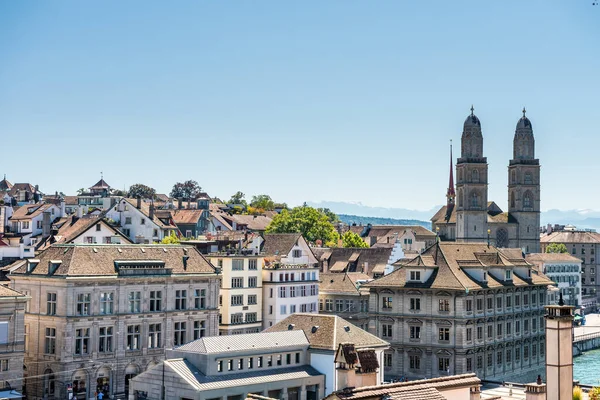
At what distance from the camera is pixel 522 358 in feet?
329

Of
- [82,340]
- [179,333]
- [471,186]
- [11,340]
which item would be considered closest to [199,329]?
[179,333]

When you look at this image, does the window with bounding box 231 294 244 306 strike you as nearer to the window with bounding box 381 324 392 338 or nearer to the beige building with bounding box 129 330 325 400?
the window with bounding box 381 324 392 338

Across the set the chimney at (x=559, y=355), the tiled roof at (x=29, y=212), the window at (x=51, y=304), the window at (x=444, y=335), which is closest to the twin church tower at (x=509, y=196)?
the tiled roof at (x=29, y=212)

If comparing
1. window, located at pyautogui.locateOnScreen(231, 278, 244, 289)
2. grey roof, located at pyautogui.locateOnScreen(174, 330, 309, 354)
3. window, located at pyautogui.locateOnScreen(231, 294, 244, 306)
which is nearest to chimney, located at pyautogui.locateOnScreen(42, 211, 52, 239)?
window, located at pyautogui.locateOnScreen(231, 278, 244, 289)

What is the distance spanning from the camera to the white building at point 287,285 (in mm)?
99562

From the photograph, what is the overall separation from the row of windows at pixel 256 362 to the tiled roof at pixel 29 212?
66004 mm

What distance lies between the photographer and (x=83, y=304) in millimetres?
78062

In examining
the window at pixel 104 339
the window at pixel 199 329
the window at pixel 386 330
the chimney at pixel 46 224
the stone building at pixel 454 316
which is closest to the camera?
the window at pixel 104 339

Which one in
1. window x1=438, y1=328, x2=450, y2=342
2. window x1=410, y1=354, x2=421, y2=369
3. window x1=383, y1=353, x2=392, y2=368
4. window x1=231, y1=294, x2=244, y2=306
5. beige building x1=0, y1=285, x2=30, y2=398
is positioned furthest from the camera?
window x1=231, y1=294, x2=244, y2=306

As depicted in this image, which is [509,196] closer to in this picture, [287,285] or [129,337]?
[287,285]

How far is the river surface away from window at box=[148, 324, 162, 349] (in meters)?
48.3

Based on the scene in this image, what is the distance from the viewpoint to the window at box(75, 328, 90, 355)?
3031 inches

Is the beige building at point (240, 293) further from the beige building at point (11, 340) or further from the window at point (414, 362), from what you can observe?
the beige building at point (11, 340)

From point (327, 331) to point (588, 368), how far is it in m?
64.8
